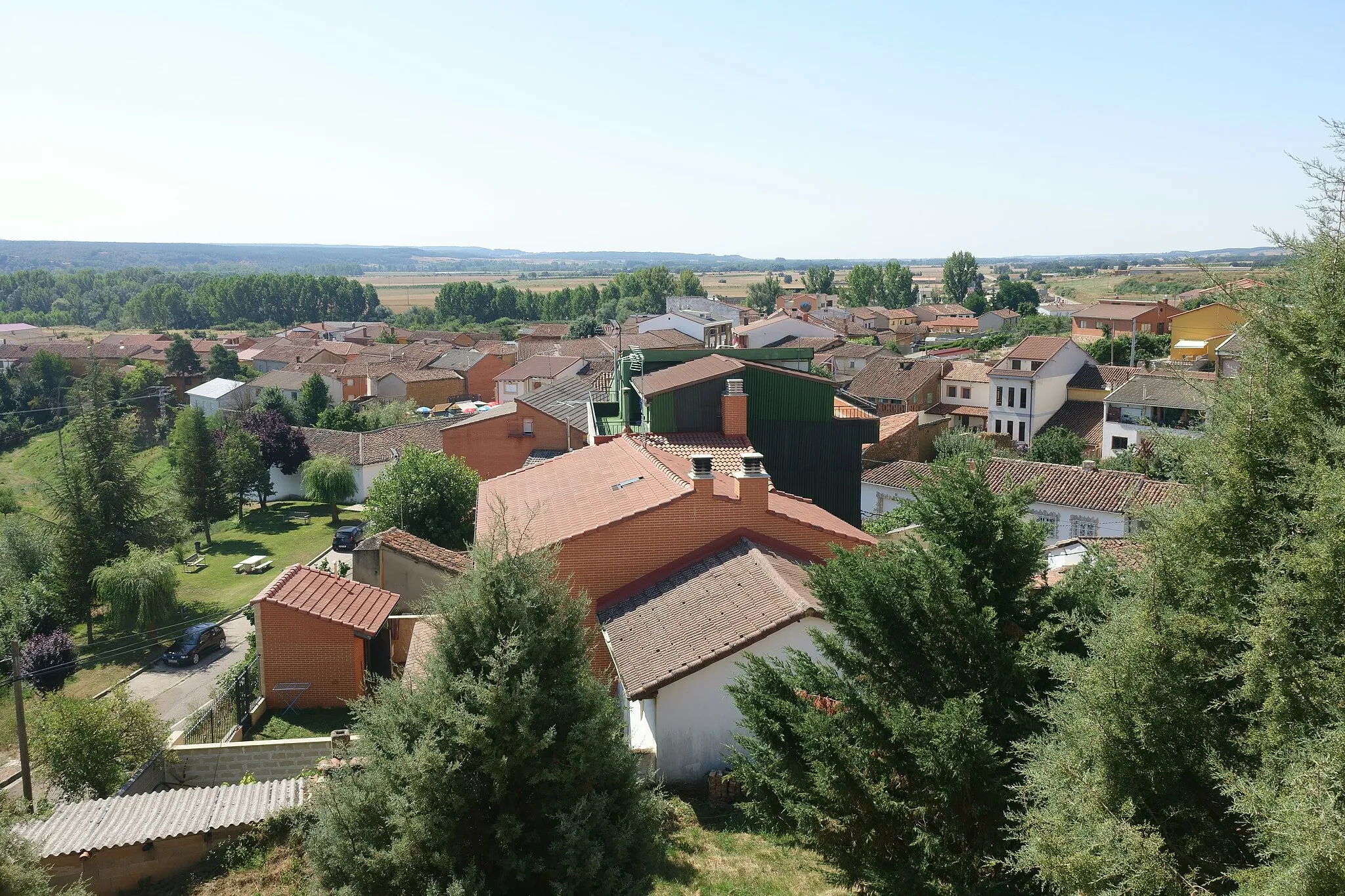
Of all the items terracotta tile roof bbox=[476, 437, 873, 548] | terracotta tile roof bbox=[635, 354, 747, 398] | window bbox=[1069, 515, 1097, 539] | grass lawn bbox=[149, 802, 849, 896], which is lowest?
window bbox=[1069, 515, 1097, 539]

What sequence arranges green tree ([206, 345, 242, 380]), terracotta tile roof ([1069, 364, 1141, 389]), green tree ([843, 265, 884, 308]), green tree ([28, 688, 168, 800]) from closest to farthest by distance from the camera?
green tree ([28, 688, 168, 800])
terracotta tile roof ([1069, 364, 1141, 389])
green tree ([206, 345, 242, 380])
green tree ([843, 265, 884, 308])

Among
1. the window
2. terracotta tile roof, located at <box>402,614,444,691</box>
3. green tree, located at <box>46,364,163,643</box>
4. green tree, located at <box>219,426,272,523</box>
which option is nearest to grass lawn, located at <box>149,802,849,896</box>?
terracotta tile roof, located at <box>402,614,444,691</box>

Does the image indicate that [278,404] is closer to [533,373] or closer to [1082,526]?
[533,373]

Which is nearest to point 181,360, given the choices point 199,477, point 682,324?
point 682,324

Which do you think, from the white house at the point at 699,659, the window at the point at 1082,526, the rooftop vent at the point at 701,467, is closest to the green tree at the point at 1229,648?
the white house at the point at 699,659

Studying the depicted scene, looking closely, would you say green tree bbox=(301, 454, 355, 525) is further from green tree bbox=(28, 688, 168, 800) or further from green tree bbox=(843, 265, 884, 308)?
green tree bbox=(843, 265, 884, 308)

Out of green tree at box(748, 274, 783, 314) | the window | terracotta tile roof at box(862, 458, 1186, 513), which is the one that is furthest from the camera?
green tree at box(748, 274, 783, 314)
